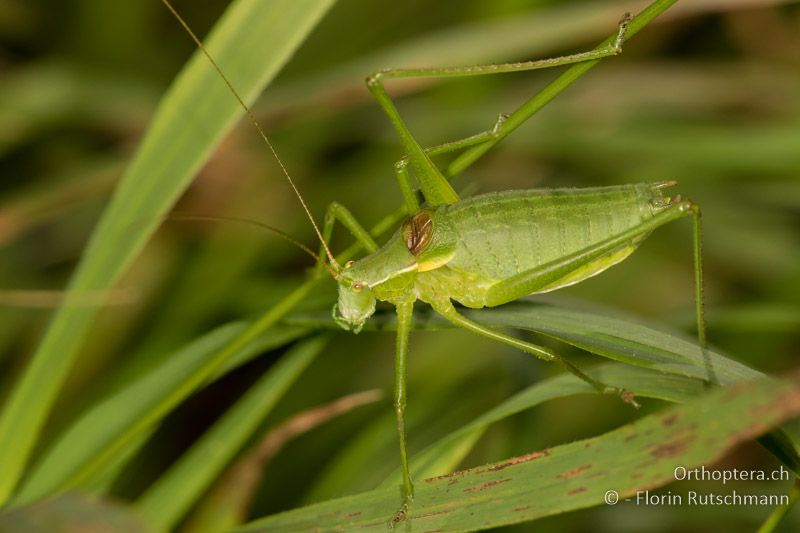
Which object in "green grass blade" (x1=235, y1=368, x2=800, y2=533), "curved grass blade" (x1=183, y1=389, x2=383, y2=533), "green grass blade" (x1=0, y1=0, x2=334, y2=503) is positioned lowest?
"green grass blade" (x1=235, y1=368, x2=800, y2=533)

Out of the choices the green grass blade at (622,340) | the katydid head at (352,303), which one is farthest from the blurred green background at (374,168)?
the green grass blade at (622,340)

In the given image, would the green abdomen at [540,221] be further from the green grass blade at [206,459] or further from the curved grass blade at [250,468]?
the green grass blade at [206,459]

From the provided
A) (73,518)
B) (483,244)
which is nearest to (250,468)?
(73,518)

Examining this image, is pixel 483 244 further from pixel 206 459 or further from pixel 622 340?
pixel 206 459

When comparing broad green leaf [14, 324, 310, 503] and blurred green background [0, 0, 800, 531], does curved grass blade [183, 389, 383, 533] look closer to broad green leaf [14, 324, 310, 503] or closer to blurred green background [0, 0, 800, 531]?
broad green leaf [14, 324, 310, 503]

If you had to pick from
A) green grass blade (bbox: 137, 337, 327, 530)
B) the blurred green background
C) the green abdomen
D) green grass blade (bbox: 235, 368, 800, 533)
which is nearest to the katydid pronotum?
the green abdomen
